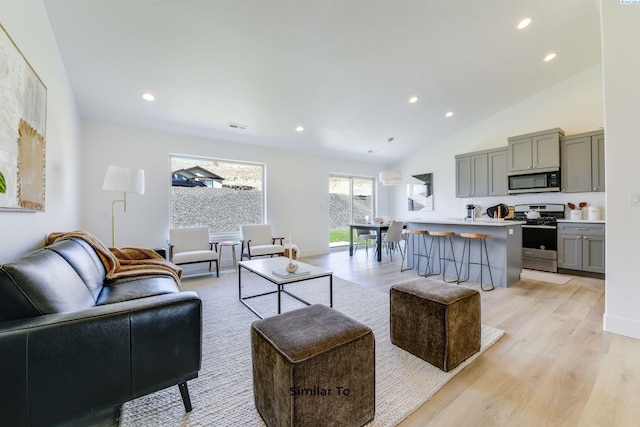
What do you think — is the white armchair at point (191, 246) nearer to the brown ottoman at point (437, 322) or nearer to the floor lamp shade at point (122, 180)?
the floor lamp shade at point (122, 180)

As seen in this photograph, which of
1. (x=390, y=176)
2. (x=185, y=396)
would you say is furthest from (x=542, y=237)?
(x=185, y=396)

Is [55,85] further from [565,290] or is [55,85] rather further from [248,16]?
[565,290]

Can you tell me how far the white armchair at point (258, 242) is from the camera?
4695 mm

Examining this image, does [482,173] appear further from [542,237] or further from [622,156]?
[622,156]

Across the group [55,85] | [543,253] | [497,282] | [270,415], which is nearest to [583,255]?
[543,253]

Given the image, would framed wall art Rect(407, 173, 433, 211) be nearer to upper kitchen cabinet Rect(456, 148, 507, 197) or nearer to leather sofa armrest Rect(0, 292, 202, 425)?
upper kitchen cabinet Rect(456, 148, 507, 197)

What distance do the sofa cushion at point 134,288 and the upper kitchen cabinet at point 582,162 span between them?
6002 millimetres

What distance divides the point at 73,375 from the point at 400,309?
193 cm

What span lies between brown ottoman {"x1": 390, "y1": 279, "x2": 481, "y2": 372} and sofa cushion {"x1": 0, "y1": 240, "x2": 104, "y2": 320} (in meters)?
2.06

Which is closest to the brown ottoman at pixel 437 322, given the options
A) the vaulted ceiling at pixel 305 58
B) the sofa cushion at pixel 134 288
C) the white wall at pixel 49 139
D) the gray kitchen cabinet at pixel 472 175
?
the sofa cushion at pixel 134 288

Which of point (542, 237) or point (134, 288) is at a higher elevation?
point (542, 237)

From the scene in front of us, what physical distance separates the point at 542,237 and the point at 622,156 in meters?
2.71

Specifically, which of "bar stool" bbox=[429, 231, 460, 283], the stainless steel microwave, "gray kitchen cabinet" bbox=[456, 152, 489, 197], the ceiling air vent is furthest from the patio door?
the stainless steel microwave

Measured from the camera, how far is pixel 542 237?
4.50m
